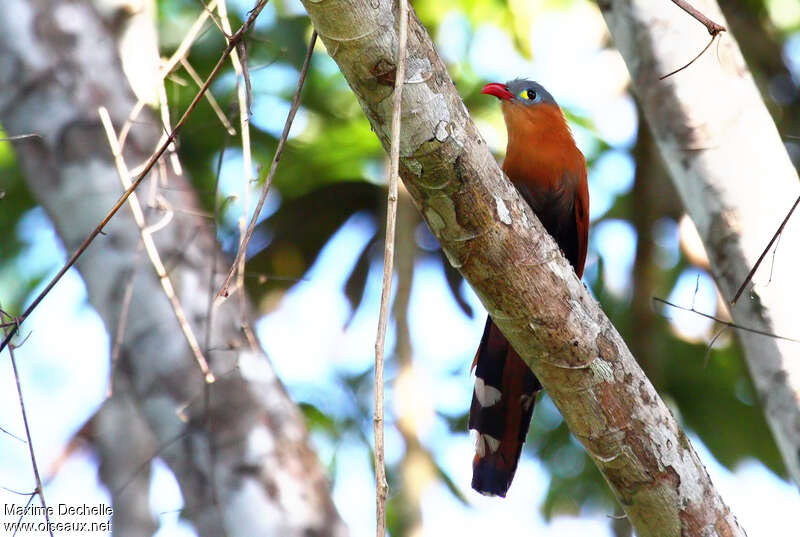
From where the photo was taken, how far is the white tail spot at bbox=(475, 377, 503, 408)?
3297mm

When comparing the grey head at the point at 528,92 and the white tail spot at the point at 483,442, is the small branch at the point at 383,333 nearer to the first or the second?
the white tail spot at the point at 483,442

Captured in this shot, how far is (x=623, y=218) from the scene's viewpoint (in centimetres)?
582

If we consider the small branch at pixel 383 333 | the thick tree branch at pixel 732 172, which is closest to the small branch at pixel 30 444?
the small branch at pixel 383 333

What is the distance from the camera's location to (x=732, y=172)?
3299 mm

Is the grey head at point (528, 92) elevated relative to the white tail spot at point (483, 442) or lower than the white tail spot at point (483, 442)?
elevated

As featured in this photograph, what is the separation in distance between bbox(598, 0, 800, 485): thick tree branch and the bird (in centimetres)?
37

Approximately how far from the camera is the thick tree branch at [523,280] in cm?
197

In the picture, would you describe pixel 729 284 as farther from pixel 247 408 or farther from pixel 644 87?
pixel 247 408

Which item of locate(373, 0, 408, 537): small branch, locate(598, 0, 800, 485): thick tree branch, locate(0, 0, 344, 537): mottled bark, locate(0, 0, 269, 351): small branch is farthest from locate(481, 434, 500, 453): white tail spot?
locate(373, 0, 408, 537): small branch

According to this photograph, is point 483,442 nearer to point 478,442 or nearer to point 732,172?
point 478,442

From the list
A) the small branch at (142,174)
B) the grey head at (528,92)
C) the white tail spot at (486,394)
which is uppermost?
the grey head at (528,92)

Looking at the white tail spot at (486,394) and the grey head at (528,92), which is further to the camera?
the grey head at (528,92)

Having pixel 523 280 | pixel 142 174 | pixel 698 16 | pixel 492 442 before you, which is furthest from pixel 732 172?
pixel 142 174

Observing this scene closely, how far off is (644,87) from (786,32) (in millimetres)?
3277
